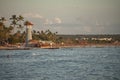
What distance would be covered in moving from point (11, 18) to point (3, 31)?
9850 mm

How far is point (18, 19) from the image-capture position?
120m

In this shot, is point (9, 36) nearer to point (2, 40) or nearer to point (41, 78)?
point (2, 40)

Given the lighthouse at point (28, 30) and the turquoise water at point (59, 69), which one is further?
the lighthouse at point (28, 30)

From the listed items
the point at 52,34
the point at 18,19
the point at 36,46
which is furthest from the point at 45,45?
the point at 52,34

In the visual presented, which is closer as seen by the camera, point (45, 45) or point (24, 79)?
point (24, 79)

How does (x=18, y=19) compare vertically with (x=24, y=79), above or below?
above

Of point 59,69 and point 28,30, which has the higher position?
point 28,30

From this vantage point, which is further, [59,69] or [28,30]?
[28,30]

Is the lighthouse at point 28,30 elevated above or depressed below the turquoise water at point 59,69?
above

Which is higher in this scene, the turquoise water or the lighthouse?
the lighthouse

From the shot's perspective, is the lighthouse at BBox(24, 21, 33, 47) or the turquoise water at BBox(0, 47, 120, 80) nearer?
the turquoise water at BBox(0, 47, 120, 80)

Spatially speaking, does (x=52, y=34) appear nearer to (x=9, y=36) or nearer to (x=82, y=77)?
(x=9, y=36)

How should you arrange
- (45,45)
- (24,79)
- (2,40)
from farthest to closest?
(45,45) < (2,40) < (24,79)

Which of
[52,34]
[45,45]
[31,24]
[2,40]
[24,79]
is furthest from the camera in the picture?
[52,34]
